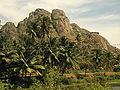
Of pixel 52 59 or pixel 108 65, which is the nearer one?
pixel 52 59

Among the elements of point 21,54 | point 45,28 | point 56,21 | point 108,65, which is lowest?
point 108,65

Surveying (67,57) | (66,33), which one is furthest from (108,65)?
(66,33)

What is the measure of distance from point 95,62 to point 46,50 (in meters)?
31.1

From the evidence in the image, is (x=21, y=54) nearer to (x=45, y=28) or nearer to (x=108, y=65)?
(x=45, y=28)

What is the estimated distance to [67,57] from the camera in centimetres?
5062

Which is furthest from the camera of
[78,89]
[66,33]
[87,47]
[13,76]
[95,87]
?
[66,33]

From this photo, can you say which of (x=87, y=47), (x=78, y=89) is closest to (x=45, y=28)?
(x=78, y=89)

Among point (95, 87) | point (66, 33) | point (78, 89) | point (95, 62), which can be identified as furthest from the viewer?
point (66, 33)

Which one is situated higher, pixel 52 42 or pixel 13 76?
pixel 52 42

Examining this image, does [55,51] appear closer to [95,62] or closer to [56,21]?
[95,62]

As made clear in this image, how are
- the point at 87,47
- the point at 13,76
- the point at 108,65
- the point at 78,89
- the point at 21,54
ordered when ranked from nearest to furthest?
the point at 78,89, the point at 21,54, the point at 13,76, the point at 108,65, the point at 87,47

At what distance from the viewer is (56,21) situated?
169 metres

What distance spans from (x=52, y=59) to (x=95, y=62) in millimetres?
30388

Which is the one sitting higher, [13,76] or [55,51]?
[55,51]
